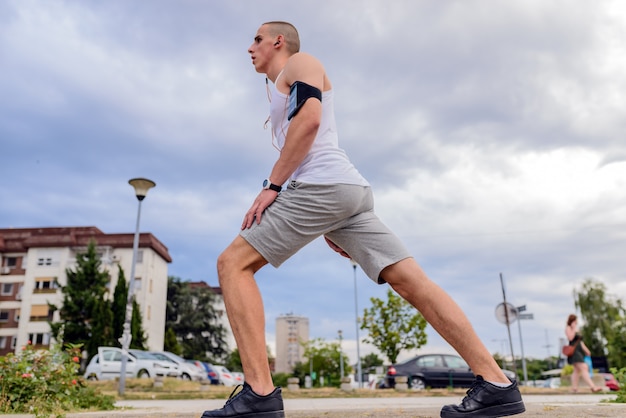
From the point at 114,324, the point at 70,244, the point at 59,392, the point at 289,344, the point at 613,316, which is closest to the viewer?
the point at 59,392

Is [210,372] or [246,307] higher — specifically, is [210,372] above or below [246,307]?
above

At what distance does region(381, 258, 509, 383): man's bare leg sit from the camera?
291 cm

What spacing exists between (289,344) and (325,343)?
68921 mm

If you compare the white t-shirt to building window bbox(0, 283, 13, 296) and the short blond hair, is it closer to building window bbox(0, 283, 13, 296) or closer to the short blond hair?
the short blond hair

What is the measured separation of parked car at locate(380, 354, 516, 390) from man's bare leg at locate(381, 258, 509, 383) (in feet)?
53.3

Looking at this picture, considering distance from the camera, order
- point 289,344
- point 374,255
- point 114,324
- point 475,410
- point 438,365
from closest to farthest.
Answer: point 475,410, point 374,255, point 438,365, point 114,324, point 289,344

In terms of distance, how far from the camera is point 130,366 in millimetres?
23000

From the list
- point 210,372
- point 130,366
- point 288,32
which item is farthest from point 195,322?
point 288,32

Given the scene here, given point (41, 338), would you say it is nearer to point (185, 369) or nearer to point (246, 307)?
point (185, 369)

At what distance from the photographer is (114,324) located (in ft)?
146

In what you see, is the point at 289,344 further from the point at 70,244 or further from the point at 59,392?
the point at 59,392

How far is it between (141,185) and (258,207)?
1534cm

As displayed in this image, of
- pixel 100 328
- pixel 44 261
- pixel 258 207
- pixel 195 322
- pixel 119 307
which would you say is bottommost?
pixel 258 207

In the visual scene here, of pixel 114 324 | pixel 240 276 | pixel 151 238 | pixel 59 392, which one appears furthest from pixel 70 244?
pixel 240 276
